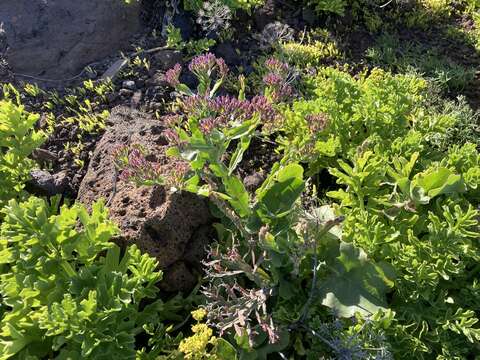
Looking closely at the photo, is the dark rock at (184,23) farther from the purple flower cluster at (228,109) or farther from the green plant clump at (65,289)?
the green plant clump at (65,289)

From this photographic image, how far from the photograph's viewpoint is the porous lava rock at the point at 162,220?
3.02 meters

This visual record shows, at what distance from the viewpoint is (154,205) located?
122 inches

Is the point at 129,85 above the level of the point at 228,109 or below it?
below

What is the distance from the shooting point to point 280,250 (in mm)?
2680

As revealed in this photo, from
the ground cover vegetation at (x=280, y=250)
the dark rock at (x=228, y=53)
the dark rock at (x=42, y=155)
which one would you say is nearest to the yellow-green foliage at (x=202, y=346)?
the ground cover vegetation at (x=280, y=250)

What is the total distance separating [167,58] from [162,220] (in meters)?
1.85

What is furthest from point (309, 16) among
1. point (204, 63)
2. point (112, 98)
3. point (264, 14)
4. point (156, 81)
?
point (204, 63)

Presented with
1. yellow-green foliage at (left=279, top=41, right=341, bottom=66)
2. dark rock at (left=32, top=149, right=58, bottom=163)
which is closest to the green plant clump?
dark rock at (left=32, top=149, right=58, bottom=163)

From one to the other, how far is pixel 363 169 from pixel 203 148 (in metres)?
0.97

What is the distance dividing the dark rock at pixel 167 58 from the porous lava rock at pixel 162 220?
1.15 m

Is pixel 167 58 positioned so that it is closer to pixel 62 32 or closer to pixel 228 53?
pixel 228 53

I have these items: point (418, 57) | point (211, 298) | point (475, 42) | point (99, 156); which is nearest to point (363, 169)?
point (211, 298)

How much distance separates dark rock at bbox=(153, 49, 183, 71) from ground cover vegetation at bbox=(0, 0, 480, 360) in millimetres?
1166

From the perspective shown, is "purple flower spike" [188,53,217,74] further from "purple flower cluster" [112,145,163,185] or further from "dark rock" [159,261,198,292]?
"dark rock" [159,261,198,292]
